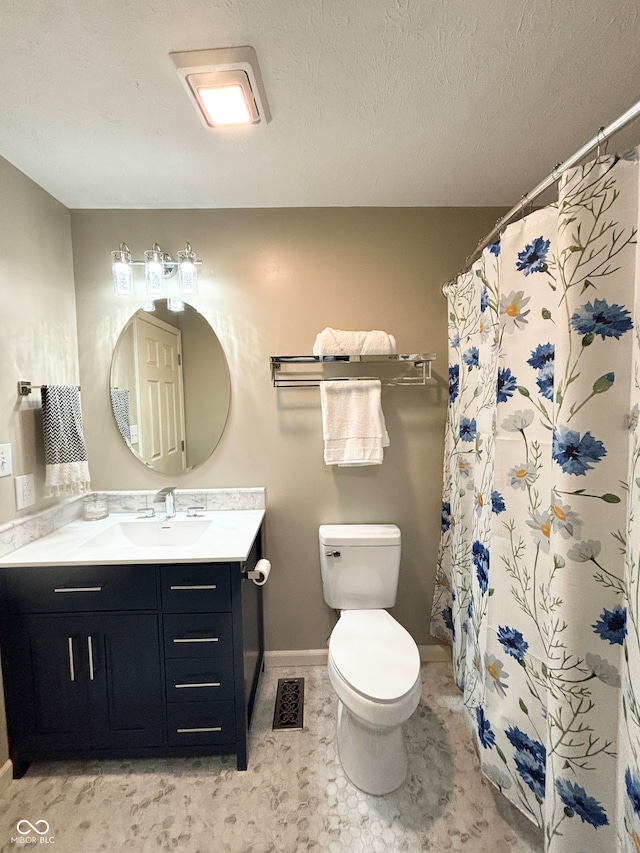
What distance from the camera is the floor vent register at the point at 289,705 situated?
167 centimetres

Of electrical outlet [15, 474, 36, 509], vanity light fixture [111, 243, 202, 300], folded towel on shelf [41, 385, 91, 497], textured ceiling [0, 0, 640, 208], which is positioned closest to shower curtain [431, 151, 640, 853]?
textured ceiling [0, 0, 640, 208]

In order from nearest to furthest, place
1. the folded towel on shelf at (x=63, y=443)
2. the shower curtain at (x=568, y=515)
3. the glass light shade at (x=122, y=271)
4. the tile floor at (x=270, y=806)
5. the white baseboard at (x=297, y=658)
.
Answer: the shower curtain at (x=568, y=515), the tile floor at (x=270, y=806), the folded towel on shelf at (x=63, y=443), the glass light shade at (x=122, y=271), the white baseboard at (x=297, y=658)

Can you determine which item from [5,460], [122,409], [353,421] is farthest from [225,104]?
[5,460]

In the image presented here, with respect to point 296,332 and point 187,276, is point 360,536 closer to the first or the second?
point 296,332

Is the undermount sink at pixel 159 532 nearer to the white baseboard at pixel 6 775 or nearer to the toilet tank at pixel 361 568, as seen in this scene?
the toilet tank at pixel 361 568

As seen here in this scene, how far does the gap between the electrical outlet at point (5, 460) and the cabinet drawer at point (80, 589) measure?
0.38 metres

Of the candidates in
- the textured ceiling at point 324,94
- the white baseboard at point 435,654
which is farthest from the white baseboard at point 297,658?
the textured ceiling at point 324,94

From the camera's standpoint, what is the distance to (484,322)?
1.36 meters

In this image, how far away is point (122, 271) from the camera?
5.67 feet

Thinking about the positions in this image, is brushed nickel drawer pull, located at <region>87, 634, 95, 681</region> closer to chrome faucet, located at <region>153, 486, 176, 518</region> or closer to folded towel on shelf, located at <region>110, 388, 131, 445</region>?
chrome faucet, located at <region>153, 486, 176, 518</region>

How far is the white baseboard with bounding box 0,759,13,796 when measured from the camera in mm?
1390

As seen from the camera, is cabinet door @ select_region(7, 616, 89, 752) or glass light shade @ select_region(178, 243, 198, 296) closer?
cabinet door @ select_region(7, 616, 89, 752)

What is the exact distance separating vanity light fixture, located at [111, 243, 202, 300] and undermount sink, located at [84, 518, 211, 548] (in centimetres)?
109

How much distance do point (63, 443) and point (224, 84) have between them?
144 cm
